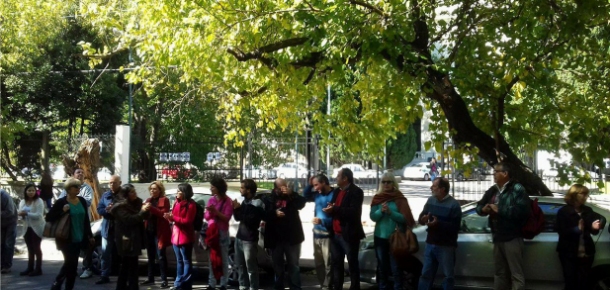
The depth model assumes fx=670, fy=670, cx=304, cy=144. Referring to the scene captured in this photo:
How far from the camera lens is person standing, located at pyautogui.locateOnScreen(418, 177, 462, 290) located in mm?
8398

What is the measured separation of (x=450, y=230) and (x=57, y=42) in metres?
19.6

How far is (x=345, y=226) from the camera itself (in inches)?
360

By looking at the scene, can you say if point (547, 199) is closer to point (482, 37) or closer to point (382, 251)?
point (382, 251)

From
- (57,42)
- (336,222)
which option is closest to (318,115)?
(336,222)

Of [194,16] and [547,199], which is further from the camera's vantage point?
[194,16]

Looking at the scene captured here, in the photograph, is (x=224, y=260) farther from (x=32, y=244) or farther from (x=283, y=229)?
(x=32, y=244)

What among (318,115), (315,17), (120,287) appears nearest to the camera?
(120,287)

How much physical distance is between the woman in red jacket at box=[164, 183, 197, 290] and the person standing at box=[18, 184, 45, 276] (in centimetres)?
291

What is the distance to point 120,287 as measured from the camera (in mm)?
8891

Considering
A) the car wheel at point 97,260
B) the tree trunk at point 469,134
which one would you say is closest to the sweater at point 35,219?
the car wheel at point 97,260

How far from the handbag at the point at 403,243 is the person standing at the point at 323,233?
0.99 metres

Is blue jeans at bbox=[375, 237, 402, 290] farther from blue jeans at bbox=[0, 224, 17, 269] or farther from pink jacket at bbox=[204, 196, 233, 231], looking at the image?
blue jeans at bbox=[0, 224, 17, 269]

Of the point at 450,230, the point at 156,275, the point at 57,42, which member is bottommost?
the point at 156,275

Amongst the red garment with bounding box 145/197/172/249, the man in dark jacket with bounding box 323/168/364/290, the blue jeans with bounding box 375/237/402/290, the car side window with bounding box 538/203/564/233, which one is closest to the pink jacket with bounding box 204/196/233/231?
the red garment with bounding box 145/197/172/249
